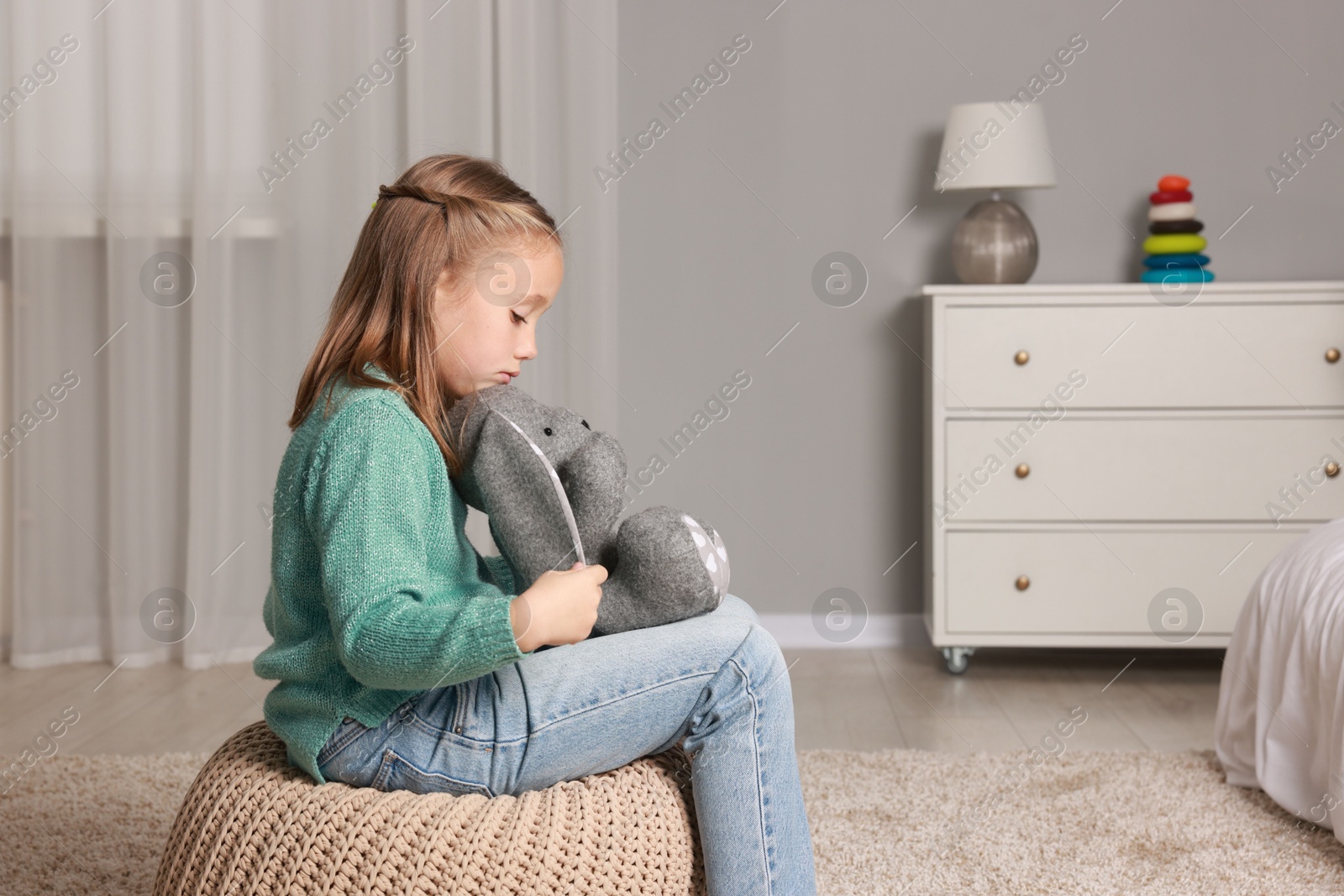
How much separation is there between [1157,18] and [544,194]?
1.62 m

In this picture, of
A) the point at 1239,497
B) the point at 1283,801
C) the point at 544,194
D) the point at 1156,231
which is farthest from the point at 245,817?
the point at 1156,231

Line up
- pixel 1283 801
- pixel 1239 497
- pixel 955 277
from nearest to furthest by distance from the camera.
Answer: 1. pixel 1283 801
2. pixel 1239 497
3. pixel 955 277

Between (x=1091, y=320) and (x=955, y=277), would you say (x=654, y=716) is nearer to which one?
(x=1091, y=320)

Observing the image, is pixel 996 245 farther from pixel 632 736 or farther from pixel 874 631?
pixel 632 736

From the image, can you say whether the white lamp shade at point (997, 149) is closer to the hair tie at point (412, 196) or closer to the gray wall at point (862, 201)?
the gray wall at point (862, 201)

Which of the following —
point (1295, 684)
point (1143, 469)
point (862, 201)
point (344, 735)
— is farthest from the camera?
point (862, 201)

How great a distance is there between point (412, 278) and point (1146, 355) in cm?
199

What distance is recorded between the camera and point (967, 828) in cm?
171

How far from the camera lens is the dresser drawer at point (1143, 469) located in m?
2.55

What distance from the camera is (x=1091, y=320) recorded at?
102 inches

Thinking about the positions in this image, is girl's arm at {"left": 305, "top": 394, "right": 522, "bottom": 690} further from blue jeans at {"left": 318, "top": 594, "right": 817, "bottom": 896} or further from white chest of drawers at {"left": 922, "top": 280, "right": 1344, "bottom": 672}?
white chest of drawers at {"left": 922, "top": 280, "right": 1344, "bottom": 672}

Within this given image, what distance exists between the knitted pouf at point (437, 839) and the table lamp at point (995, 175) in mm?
1968

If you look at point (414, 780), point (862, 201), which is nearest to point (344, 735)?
point (414, 780)

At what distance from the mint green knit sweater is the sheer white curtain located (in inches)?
68.7
